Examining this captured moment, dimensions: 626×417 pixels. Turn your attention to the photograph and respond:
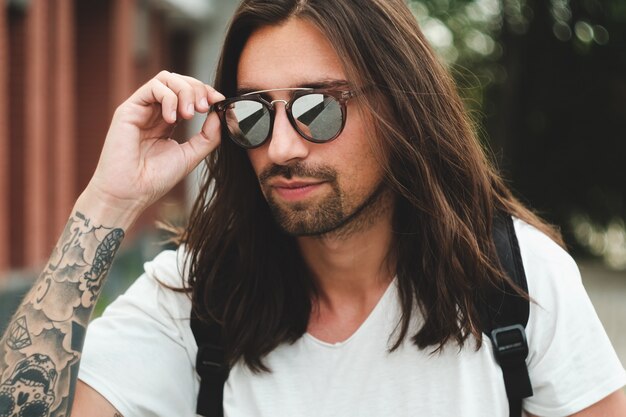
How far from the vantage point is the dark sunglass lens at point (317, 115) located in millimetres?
2697

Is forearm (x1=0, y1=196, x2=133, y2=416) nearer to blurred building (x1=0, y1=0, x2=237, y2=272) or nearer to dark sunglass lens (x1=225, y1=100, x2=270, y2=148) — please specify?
dark sunglass lens (x1=225, y1=100, x2=270, y2=148)

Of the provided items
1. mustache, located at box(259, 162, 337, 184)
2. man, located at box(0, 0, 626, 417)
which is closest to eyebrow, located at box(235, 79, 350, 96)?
man, located at box(0, 0, 626, 417)

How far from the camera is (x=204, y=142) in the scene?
291 cm

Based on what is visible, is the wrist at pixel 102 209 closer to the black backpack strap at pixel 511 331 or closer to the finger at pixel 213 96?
the finger at pixel 213 96

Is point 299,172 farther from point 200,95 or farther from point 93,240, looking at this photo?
point 93,240

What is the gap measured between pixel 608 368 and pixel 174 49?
1868cm

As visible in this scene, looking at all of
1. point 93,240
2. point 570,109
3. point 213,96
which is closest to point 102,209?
point 93,240

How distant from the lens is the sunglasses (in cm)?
270

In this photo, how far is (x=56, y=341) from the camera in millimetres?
2570

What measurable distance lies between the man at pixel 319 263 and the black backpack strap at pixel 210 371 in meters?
0.03

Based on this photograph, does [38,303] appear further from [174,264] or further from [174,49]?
[174,49]

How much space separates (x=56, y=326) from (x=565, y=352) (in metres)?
1.50

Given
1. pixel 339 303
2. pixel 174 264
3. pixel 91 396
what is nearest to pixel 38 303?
pixel 91 396

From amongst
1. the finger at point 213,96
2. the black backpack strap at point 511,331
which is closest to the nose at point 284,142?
the finger at point 213,96
